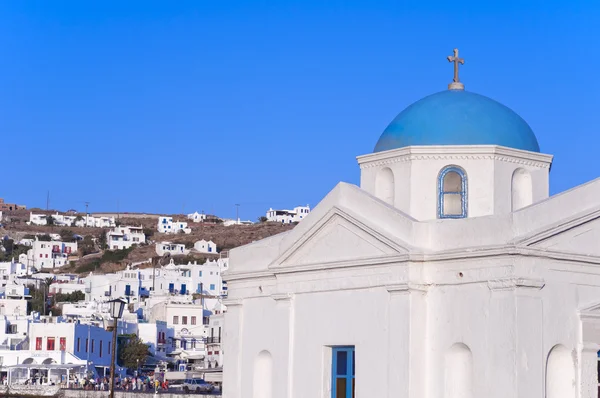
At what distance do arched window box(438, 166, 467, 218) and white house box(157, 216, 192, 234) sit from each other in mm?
130105

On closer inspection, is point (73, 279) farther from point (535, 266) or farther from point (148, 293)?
point (535, 266)

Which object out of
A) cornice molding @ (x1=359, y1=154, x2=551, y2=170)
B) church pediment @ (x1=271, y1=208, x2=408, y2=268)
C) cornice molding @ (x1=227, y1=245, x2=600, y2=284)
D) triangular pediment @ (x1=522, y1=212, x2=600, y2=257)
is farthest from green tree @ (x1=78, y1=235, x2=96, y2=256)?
triangular pediment @ (x1=522, y1=212, x2=600, y2=257)

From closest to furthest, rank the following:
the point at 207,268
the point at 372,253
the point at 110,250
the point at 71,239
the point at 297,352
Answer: the point at 372,253, the point at 297,352, the point at 207,268, the point at 110,250, the point at 71,239

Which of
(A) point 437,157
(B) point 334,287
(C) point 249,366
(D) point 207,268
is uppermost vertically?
(D) point 207,268

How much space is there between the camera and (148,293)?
9275 cm

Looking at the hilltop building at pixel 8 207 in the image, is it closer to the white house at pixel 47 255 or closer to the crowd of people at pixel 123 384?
the white house at pixel 47 255

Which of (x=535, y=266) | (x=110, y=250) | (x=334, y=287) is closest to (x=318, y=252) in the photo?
(x=334, y=287)

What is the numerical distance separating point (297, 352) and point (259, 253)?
2.29 m

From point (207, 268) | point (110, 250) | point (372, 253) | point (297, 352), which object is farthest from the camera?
point (110, 250)

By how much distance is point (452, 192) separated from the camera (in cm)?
1992

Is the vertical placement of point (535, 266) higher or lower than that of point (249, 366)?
higher

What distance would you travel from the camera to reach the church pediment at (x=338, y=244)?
734 inches

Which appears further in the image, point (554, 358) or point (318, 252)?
point (318, 252)

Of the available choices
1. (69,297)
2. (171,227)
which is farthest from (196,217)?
(69,297)
